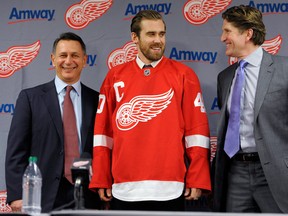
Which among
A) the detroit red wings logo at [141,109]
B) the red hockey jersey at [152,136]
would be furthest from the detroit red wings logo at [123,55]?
the detroit red wings logo at [141,109]

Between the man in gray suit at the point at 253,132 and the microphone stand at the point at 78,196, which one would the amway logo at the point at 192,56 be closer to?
the man in gray suit at the point at 253,132

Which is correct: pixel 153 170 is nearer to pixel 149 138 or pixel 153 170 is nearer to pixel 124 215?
pixel 149 138

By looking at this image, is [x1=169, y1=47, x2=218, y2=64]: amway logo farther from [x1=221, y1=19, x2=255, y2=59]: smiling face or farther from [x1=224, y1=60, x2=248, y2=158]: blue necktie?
[x1=224, y1=60, x2=248, y2=158]: blue necktie

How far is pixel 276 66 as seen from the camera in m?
3.49

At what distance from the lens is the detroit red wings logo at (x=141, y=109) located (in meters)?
3.56

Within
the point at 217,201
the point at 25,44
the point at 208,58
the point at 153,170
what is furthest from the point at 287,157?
the point at 25,44

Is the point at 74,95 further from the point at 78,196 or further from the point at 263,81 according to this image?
the point at 78,196

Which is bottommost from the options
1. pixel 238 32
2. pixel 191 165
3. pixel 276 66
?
pixel 191 165

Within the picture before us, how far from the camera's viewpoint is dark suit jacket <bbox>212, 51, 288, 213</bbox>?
3348 millimetres

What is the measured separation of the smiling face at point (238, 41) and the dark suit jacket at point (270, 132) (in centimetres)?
12

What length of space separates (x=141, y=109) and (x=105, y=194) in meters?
0.56

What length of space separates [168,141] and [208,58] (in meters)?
0.87

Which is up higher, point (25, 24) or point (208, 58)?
point (25, 24)

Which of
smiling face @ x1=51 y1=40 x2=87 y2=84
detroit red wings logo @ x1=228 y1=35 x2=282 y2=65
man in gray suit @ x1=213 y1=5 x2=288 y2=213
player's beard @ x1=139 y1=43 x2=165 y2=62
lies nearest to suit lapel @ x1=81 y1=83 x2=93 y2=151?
smiling face @ x1=51 y1=40 x2=87 y2=84
